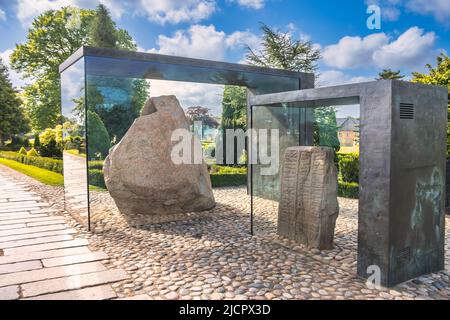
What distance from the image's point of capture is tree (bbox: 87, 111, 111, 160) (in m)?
7.20

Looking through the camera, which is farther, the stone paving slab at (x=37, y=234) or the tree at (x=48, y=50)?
the tree at (x=48, y=50)

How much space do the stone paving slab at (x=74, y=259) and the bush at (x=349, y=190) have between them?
754 centimetres

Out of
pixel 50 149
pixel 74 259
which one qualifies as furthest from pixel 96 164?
pixel 50 149

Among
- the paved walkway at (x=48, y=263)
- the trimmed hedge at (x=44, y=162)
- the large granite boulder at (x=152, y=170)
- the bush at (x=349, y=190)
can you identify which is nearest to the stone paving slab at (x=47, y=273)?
the paved walkway at (x=48, y=263)

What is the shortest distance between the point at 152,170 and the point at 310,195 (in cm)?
329

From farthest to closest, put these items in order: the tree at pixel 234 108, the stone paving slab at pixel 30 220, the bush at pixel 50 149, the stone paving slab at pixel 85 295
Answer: the bush at pixel 50 149, the tree at pixel 234 108, the stone paving slab at pixel 30 220, the stone paving slab at pixel 85 295

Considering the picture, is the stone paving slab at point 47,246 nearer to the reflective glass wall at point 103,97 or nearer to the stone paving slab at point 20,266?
the stone paving slab at point 20,266

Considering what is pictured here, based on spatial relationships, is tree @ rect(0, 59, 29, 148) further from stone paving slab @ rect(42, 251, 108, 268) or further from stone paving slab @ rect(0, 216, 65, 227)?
stone paving slab @ rect(42, 251, 108, 268)

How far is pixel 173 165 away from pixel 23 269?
3429mm

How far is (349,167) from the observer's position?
1148 centimetres

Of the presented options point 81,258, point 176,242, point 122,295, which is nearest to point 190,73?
point 176,242

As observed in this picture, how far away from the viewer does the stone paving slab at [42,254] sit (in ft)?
17.7

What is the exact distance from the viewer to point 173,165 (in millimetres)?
7641
